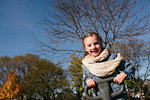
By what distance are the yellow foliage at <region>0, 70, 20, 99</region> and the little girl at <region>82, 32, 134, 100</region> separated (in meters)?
21.0

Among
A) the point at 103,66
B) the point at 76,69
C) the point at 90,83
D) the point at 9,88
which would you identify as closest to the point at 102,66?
the point at 103,66

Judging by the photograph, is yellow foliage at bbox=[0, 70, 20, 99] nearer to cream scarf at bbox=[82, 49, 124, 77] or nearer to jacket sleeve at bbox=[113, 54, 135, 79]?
cream scarf at bbox=[82, 49, 124, 77]

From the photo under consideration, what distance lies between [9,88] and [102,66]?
21.5 meters

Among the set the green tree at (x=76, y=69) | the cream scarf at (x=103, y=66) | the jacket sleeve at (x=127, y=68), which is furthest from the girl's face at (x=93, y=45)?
the green tree at (x=76, y=69)

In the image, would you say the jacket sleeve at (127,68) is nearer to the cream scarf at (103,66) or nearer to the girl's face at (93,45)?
the cream scarf at (103,66)

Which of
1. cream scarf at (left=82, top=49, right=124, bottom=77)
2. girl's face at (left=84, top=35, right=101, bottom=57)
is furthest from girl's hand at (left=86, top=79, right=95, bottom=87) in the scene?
girl's face at (left=84, top=35, right=101, bottom=57)

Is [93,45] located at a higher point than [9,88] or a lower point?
higher

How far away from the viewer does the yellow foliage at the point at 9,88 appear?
771 inches

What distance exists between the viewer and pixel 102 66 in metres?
1.81

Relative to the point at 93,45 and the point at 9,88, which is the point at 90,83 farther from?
the point at 9,88

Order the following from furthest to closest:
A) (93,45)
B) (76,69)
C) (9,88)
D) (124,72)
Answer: (9,88) < (76,69) < (93,45) < (124,72)

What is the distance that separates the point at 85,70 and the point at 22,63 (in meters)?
25.0

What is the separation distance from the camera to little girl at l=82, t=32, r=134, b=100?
179cm

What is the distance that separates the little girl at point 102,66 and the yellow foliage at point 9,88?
2102 centimetres
